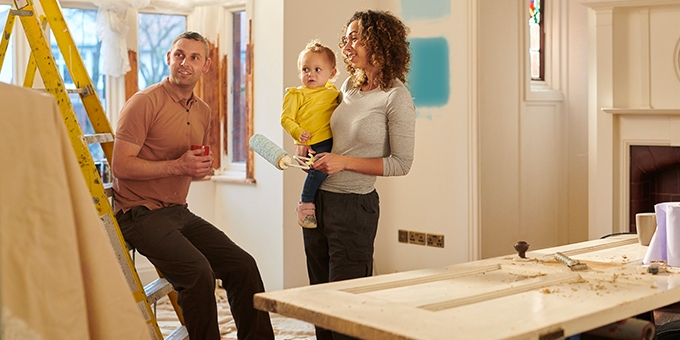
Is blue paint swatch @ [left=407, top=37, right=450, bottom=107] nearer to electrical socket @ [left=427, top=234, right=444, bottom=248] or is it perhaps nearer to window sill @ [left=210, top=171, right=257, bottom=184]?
electrical socket @ [left=427, top=234, right=444, bottom=248]

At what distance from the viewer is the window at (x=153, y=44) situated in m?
5.07

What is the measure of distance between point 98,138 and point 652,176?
146 inches

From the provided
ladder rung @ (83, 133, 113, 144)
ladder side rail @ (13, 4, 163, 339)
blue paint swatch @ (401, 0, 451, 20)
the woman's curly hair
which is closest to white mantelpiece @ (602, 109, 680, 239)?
blue paint swatch @ (401, 0, 451, 20)

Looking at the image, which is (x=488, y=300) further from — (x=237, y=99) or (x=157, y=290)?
(x=237, y=99)

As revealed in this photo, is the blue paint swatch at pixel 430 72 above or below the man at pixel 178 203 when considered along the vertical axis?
above

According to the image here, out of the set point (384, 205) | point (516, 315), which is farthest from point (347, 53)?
point (384, 205)

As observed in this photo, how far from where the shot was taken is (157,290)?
2.89m

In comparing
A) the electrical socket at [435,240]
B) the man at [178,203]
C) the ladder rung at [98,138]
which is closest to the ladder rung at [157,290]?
the man at [178,203]

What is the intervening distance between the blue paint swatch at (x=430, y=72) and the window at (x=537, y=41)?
1.47 meters

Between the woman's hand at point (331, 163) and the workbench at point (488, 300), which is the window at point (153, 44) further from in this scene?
the workbench at point (488, 300)

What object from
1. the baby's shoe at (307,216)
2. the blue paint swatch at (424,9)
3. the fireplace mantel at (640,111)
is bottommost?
the baby's shoe at (307,216)

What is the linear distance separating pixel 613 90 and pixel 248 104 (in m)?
2.42

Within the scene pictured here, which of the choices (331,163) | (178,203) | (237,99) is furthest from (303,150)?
(237,99)

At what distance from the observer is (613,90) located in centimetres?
497
